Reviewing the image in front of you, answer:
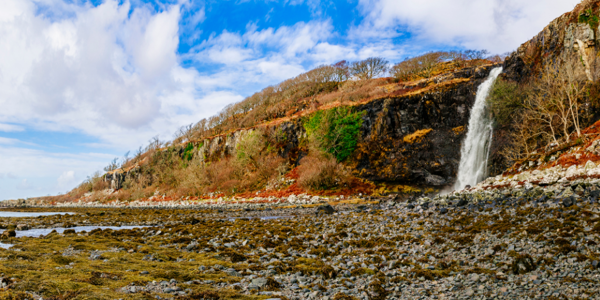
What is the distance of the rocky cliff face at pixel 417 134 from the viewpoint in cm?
3859

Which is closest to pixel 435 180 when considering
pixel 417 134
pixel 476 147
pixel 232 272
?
pixel 476 147

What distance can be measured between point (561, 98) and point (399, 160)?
18.8 metres

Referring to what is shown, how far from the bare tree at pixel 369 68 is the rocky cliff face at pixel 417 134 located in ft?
125

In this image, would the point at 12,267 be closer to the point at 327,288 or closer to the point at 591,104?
the point at 327,288

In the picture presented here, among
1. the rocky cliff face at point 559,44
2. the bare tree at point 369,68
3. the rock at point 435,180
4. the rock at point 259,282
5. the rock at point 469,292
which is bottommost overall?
the rock at point 435,180

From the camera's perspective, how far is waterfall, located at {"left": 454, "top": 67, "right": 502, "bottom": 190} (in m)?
32.3

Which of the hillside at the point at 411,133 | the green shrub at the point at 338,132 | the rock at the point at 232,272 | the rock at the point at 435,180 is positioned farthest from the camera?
the green shrub at the point at 338,132

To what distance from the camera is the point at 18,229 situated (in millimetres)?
18781

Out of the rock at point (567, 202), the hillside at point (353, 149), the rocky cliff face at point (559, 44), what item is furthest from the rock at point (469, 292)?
the rocky cliff face at point (559, 44)

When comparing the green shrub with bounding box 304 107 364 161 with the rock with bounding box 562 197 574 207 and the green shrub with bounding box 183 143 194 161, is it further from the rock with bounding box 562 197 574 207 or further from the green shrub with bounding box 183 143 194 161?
the green shrub with bounding box 183 143 194 161

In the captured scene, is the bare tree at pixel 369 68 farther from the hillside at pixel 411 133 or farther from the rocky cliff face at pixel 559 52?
the rocky cliff face at pixel 559 52

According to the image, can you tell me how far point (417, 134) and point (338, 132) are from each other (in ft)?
38.5

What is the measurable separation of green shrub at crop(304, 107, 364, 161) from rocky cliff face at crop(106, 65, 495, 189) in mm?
1110

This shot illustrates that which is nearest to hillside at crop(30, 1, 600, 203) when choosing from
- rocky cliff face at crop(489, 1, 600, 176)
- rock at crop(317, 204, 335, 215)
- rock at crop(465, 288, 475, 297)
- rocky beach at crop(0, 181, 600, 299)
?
rocky cliff face at crop(489, 1, 600, 176)
